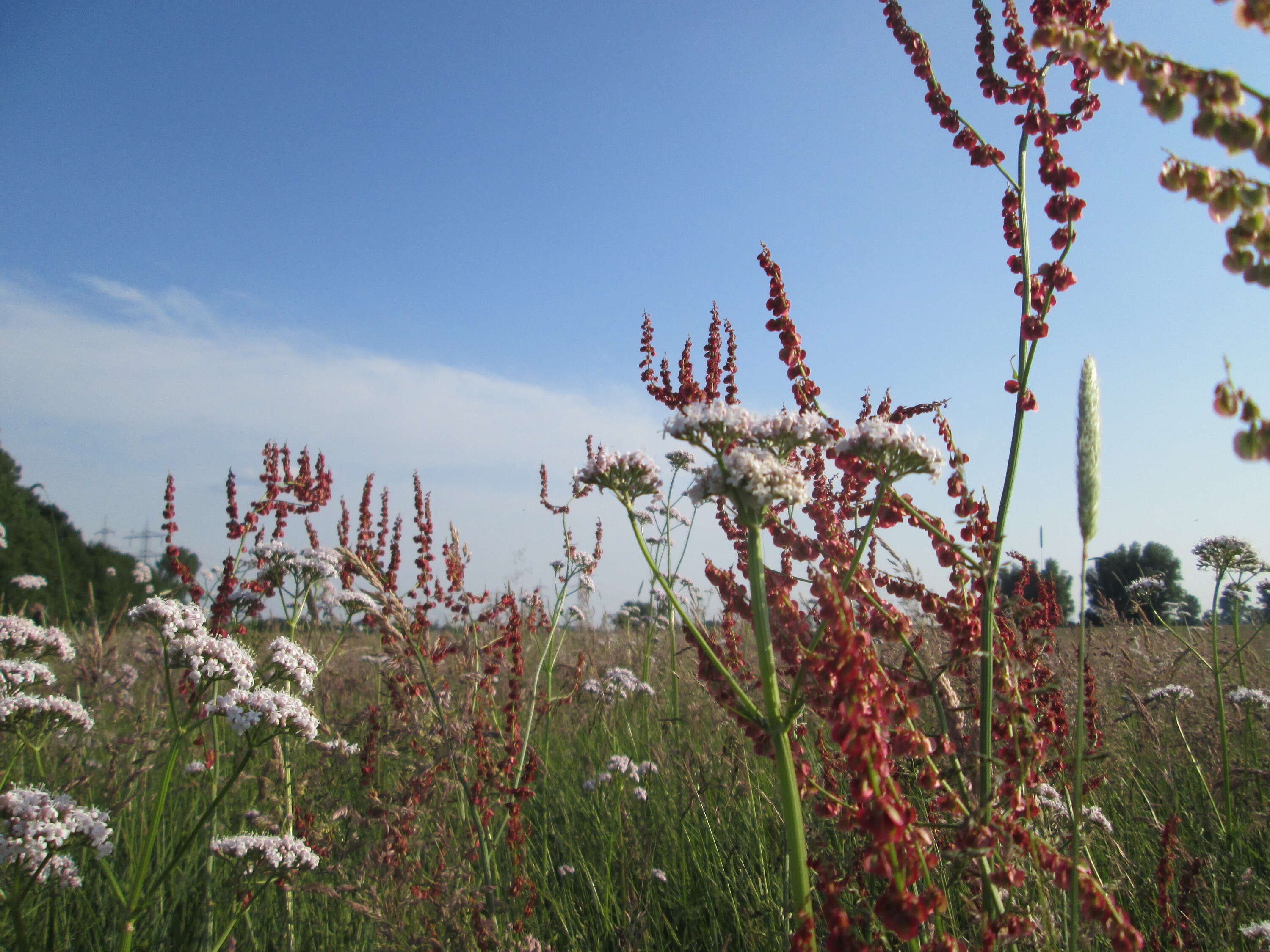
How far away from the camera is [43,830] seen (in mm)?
2148

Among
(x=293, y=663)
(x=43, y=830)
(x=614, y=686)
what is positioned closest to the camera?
(x=43, y=830)

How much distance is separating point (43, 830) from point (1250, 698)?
5.51 meters

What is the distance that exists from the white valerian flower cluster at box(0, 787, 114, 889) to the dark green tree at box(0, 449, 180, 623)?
1609cm

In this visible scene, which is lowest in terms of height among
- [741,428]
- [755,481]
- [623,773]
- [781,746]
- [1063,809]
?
[623,773]

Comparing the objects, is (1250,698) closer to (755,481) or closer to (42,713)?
(755,481)

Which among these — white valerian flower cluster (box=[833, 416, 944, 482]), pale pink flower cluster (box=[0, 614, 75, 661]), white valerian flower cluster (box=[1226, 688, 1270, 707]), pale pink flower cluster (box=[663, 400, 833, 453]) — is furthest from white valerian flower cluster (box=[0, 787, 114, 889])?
white valerian flower cluster (box=[1226, 688, 1270, 707])

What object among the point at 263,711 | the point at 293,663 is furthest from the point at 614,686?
the point at 263,711

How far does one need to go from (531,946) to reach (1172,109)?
2.57 m

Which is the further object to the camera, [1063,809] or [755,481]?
[1063,809]

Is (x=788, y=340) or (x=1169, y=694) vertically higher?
(x=788, y=340)

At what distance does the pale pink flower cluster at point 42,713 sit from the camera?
2.55 m

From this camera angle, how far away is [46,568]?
18609mm

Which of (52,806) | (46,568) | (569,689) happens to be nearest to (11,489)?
(46,568)

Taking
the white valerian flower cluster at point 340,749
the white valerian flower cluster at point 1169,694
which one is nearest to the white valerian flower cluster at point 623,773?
the white valerian flower cluster at point 340,749
